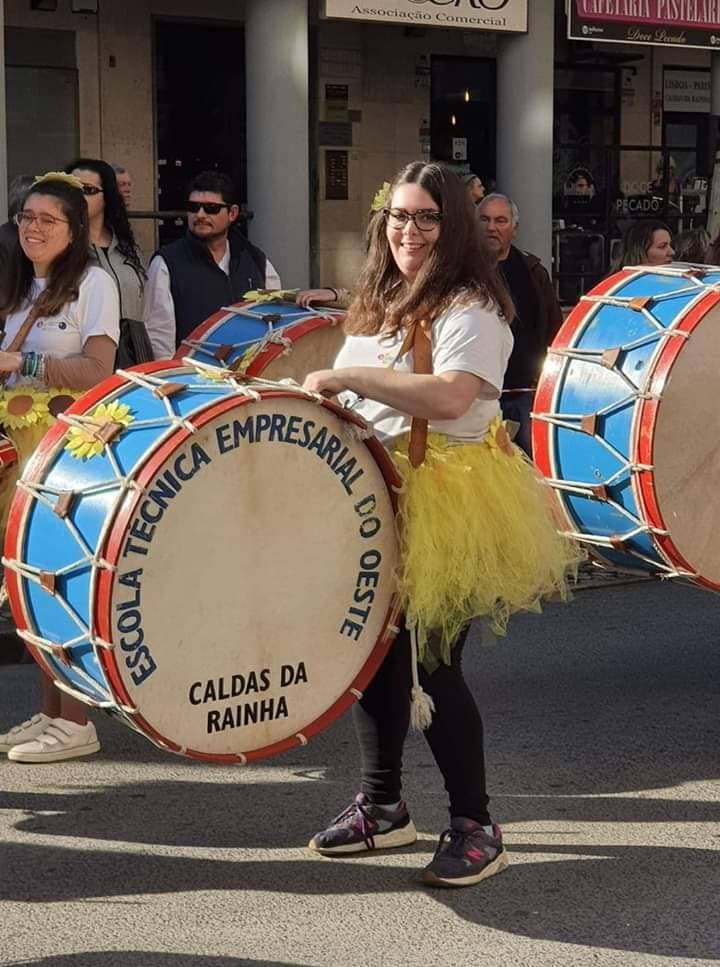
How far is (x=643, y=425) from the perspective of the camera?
5.30 m

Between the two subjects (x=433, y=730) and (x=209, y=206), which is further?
(x=209, y=206)

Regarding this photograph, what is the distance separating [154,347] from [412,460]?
3.04m

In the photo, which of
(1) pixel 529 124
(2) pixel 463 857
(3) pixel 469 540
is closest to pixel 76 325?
(3) pixel 469 540

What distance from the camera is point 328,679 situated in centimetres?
414

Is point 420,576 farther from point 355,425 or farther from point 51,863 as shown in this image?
point 51,863

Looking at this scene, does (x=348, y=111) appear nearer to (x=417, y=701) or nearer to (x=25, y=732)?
(x=25, y=732)

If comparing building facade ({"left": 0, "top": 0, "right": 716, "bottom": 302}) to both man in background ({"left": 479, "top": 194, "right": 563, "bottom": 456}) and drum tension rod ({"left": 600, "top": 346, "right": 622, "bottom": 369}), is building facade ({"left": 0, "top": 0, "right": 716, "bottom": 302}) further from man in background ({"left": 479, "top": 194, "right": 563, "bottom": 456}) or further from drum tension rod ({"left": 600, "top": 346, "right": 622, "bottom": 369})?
drum tension rod ({"left": 600, "top": 346, "right": 622, "bottom": 369})

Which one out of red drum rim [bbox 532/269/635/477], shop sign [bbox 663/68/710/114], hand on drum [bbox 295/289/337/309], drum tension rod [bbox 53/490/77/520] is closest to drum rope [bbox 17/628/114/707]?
drum tension rod [bbox 53/490/77/520]

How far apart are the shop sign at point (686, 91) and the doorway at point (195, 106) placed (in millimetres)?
4783

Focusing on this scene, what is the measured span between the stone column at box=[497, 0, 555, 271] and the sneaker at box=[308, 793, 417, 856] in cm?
953

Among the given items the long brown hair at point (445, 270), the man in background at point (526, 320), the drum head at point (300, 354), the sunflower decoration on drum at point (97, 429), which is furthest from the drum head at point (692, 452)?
the man in background at point (526, 320)

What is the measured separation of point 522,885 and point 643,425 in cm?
156

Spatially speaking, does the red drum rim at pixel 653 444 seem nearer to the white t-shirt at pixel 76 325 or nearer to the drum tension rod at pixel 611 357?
the drum tension rod at pixel 611 357

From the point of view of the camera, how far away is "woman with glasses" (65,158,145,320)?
6.91 m
